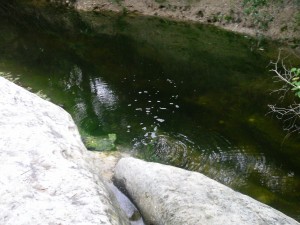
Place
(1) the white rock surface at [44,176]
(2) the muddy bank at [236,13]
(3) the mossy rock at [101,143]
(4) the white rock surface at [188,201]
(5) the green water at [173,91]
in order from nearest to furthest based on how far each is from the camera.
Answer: (1) the white rock surface at [44,176], (4) the white rock surface at [188,201], (5) the green water at [173,91], (3) the mossy rock at [101,143], (2) the muddy bank at [236,13]

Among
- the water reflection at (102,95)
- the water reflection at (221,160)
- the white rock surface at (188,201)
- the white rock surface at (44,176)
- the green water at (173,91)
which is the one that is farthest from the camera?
the water reflection at (102,95)

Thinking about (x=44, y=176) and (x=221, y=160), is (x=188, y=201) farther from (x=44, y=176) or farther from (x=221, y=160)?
(x=221, y=160)

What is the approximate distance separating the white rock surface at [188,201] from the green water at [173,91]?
5.08 feet

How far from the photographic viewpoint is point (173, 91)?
1015cm

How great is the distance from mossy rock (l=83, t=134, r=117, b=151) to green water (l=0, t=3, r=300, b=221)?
0.61ft

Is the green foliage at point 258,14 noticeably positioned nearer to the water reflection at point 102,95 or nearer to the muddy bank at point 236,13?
the muddy bank at point 236,13

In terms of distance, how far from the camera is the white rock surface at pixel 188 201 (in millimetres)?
4469

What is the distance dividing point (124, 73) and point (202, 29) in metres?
5.20

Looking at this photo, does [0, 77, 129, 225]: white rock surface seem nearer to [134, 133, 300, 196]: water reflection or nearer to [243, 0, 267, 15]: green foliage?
[134, 133, 300, 196]: water reflection

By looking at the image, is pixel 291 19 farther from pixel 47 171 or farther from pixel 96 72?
pixel 47 171

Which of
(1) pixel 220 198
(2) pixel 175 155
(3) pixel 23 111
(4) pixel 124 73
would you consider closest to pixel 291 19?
(4) pixel 124 73

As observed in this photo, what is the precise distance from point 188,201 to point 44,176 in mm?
1996

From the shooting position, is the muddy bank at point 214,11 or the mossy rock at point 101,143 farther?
the muddy bank at point 214,11

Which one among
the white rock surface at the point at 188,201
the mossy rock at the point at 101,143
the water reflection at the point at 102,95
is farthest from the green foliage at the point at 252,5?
the white rock surface at the point at 188,201
